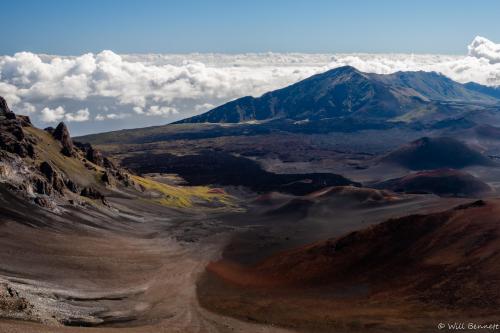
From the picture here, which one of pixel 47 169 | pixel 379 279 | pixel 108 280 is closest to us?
pixel 379 279

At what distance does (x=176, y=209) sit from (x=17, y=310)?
381 feet

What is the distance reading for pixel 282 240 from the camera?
13325 centimetres

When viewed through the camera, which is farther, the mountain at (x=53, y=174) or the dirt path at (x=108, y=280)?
the mountain at (x=53, y=174)

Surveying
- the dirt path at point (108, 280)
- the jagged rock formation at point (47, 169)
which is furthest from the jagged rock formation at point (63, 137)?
the dirt path at point (108, 280)

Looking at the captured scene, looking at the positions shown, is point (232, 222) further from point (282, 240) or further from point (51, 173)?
point (51, 173)

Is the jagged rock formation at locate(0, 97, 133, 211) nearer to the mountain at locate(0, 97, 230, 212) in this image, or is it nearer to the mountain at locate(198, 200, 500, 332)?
the mountain at locate(0, 97, 230, 212)

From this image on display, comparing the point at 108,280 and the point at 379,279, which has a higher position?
the point at 379,279

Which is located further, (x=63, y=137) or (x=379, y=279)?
(x=63, y=137)

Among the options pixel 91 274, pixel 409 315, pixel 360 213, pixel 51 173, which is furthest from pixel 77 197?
pixel 409 315

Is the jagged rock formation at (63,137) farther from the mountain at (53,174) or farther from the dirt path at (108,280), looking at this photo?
the dirt path at (108,280)

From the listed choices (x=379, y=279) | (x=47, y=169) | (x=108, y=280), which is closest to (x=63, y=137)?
(x=47, y=169)

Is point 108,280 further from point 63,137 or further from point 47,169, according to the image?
point 63,137

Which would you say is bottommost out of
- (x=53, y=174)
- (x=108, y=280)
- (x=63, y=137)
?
(x=108, y=280)

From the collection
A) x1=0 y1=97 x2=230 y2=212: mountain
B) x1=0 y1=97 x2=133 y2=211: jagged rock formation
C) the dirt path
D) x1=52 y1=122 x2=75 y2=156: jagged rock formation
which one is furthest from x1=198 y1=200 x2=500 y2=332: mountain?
x1=52 y1=122 x2=75 y2=156: jagged rock formation
